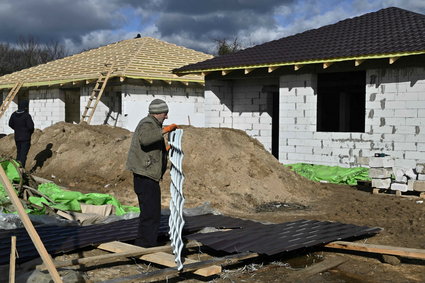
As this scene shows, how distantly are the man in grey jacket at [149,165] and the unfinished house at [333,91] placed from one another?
874cm

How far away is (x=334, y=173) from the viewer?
14.5 metres

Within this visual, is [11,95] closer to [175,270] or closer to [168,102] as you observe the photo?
[168,102]

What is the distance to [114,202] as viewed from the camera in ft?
31.5

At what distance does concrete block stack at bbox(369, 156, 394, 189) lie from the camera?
39.7 feet

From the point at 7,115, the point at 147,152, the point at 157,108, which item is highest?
the point at 157,108

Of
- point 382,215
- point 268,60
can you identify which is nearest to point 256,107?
point 268,60

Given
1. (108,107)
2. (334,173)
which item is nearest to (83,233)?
(334,173)

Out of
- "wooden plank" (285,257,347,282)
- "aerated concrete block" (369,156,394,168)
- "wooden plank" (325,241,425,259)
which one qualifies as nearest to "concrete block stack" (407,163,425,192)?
"aerated concrete block" (369,156,394,168)

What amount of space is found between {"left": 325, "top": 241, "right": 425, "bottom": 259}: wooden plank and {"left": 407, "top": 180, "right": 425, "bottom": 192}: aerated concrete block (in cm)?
553

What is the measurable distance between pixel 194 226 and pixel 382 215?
4.01 meters

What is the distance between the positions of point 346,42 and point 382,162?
4.90 m

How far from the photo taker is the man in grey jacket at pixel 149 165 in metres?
6.15

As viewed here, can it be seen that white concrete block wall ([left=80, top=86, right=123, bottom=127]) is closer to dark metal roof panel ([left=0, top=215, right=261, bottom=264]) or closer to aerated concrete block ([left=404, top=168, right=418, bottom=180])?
aerated concrete block ([left=404, top=168, right=418, bottom=180])

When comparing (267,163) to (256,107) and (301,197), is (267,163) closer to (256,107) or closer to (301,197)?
(301,197)
